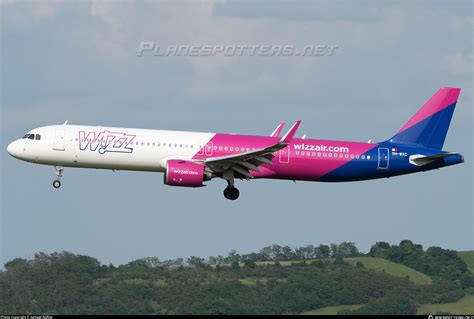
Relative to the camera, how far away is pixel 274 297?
97.5 m

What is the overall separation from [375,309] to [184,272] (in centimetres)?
1527

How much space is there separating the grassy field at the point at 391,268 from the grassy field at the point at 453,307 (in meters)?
4.49

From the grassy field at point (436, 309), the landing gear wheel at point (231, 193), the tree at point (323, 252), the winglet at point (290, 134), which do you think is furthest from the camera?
the tree at point (323, 252)

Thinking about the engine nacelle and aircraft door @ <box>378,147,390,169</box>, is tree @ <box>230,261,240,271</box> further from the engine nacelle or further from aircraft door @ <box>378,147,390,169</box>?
the engine nacelle

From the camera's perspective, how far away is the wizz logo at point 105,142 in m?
74.1

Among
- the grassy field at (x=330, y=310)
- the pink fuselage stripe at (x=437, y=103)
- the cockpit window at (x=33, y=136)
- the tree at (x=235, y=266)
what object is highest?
the pink fuselage stripe at (x=437, y=103)

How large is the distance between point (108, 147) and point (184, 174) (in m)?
4.70

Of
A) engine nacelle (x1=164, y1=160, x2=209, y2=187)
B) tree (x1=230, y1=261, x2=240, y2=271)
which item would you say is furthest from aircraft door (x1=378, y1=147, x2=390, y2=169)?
tree (x1=230, y1=261, x2=240, y2=271)

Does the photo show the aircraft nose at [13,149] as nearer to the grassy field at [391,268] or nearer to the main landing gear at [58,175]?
the main landing gear at [58,175]

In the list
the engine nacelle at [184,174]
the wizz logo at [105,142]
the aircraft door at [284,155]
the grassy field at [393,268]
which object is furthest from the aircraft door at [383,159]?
the grassy field at [393,268]

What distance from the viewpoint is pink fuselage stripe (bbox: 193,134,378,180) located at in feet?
248

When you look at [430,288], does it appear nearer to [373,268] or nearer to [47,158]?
[373,268]

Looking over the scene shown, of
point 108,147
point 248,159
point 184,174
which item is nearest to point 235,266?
point 248,159

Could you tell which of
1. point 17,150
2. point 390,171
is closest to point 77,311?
point 17,150
